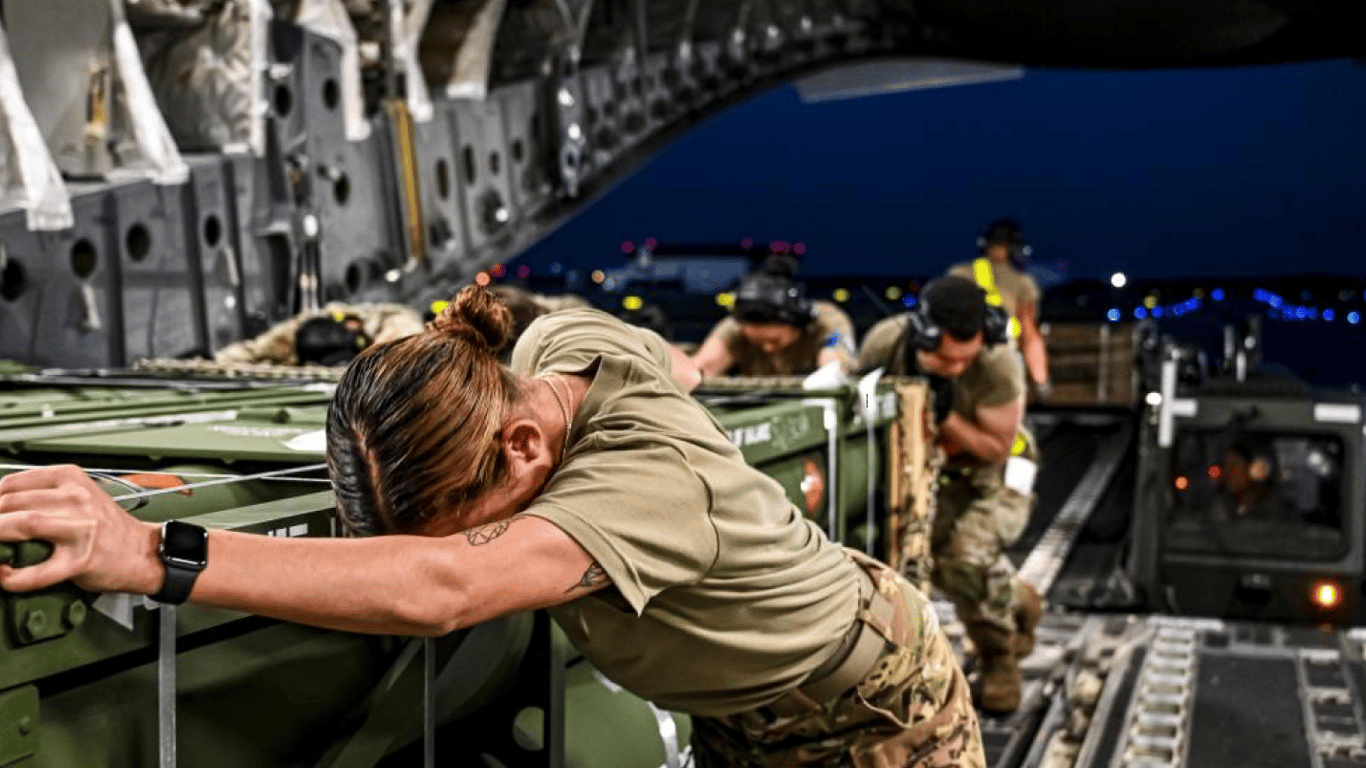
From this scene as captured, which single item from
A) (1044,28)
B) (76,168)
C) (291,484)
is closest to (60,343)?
(76,168)

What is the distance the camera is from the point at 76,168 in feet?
23.4

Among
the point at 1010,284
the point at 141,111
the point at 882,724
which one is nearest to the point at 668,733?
the point at 882,724

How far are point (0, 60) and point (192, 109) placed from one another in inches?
77.1

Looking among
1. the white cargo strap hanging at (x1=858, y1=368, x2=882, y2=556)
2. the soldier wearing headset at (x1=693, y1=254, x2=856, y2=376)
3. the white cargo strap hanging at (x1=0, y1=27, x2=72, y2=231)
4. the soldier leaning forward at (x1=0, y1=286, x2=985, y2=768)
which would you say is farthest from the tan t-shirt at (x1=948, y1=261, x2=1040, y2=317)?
the soldier leaning forward at (x1=0, y1=286, x2=985, y2=768)

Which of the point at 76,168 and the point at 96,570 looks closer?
the point at 96,570

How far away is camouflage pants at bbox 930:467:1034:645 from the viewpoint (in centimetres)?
548

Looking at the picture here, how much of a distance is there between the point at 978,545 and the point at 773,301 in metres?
1.25

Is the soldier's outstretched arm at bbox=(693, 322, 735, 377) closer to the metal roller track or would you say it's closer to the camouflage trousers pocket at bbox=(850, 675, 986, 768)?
the metal roller track

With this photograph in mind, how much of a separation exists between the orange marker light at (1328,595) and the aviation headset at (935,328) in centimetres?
257

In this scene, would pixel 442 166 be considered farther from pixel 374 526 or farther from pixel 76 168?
pixel 374 526

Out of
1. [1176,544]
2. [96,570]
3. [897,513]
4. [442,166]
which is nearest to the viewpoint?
[96,570]

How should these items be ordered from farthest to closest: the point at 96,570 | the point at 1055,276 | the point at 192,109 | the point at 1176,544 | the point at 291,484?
the point at 1055,276 → the point at 192,109 → the point at 1176,544 → the point at 291,484 → the point at 96,570

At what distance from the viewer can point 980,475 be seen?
5543 mm

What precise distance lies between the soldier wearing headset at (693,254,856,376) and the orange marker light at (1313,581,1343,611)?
2.60 meters
